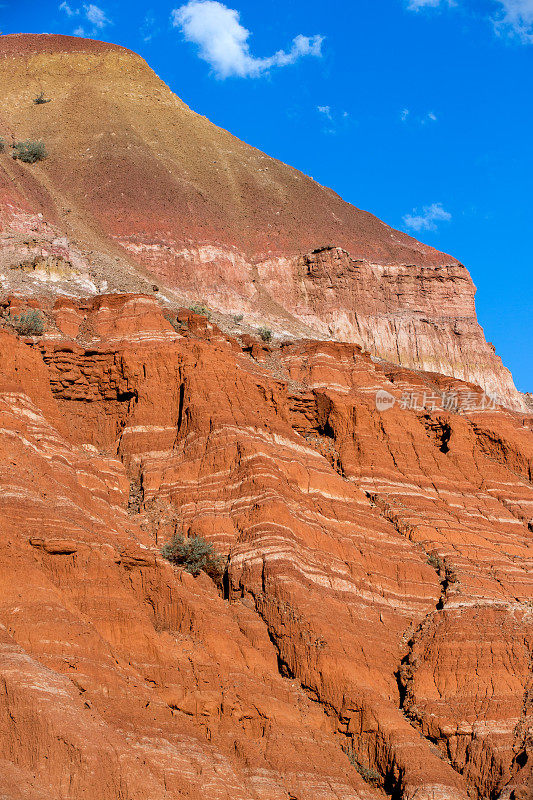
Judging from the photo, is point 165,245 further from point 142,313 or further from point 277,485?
point 277,485

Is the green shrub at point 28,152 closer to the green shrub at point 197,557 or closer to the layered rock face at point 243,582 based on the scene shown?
the layered rock face at point 243,582

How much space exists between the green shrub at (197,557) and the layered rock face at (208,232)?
23308 millimetres

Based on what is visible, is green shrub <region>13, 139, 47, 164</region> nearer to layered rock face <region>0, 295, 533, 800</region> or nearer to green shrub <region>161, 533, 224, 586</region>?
layered rock face <region>0, 295, 533, 800</region>

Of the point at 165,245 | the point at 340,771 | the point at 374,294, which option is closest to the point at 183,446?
the point at 340,771

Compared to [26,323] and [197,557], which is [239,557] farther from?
[26,323]

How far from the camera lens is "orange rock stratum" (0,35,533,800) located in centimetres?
1959

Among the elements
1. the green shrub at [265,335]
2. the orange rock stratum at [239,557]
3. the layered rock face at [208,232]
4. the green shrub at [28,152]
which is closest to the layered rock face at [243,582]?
the orange rock stratum at [239,557]

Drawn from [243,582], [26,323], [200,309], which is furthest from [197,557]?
[200,309]

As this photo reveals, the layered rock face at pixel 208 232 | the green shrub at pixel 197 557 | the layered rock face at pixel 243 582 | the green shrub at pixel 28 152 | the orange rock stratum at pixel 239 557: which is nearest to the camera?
the layered rock face at pixel 243 582

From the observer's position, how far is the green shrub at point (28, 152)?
70188 millimetres

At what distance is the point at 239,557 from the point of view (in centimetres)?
2773

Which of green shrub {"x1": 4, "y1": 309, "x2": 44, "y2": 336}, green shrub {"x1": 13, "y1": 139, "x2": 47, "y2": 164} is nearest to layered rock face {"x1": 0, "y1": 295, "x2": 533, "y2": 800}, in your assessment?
green shrub {"x1": 4, "y1": 309, "x2": 44, "y2": 336}

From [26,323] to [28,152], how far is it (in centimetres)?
3847

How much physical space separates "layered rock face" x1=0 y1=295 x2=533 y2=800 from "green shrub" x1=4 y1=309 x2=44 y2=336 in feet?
2.37
